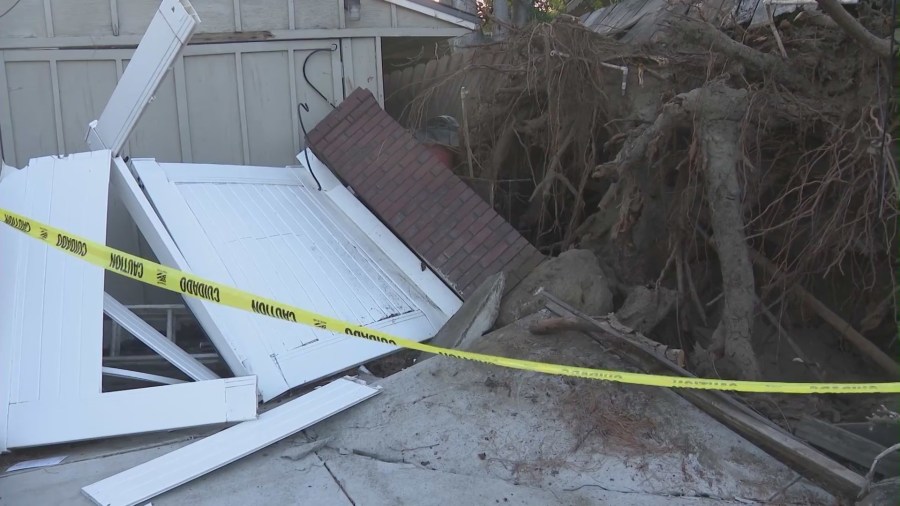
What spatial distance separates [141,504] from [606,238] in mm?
3713

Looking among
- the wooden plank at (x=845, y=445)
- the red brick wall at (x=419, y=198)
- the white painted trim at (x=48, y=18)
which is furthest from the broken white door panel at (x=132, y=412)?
the white painted trim at (x=48, y=18)

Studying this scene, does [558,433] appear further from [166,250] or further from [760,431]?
[166,250]

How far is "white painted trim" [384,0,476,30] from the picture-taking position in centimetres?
693

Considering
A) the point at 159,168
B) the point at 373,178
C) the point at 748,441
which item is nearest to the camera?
the point at 748,441

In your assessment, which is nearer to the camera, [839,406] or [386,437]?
[386,437]

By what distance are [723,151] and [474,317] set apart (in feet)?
6.24

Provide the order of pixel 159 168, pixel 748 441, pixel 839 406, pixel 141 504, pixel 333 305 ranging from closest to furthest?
pixel 141 504 → pixel 748 441 → pixel 839 406 → pixel 333 305 → pixel 159 168

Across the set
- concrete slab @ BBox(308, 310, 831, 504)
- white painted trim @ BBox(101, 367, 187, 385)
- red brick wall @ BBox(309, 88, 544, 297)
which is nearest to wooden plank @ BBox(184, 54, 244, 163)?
red brick wall @ BBox(309, 88, 544, 297)

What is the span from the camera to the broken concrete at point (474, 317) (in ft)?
14.7

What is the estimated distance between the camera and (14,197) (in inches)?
179

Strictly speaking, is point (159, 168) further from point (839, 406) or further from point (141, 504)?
point (839, 406)

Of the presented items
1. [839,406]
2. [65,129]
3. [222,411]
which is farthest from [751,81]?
[65,129]

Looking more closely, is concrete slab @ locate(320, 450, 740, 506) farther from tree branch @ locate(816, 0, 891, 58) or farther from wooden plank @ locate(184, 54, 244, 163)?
wooden plank @ locate(184, 54, 244, 163)

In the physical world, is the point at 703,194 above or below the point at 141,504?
above
